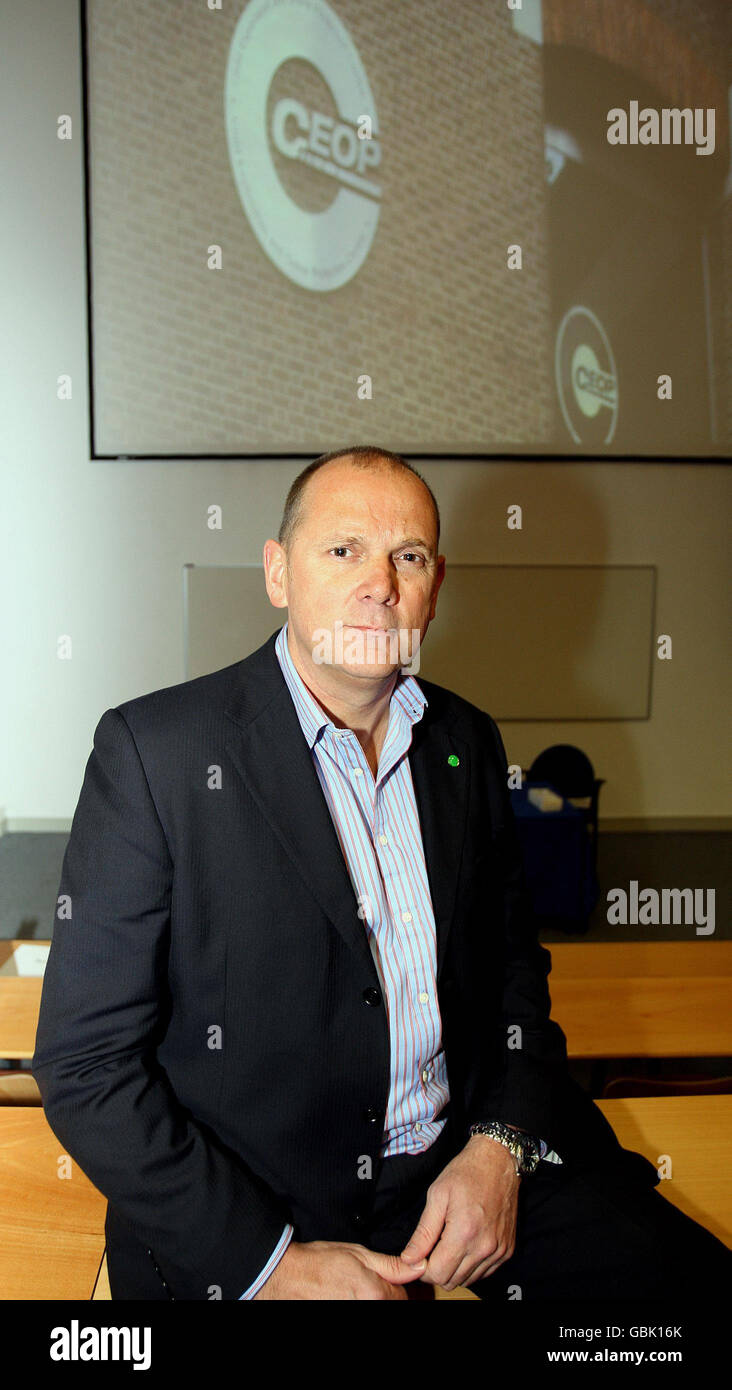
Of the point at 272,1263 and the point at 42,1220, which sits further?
the point at 42,1220

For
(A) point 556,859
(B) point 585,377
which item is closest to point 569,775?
(A) point 556,859

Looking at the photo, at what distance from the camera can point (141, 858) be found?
52.0 inches

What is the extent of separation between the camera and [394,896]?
149cm

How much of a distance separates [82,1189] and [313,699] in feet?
3.02

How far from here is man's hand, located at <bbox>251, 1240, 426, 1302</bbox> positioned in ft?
4.07

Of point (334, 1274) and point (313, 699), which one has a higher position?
point (313, 699)

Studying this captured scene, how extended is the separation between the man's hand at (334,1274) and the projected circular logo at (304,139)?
16.4ft

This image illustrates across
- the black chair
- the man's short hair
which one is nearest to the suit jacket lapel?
the man's short hair

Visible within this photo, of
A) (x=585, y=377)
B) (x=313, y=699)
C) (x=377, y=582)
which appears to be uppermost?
(x=585, y=377)

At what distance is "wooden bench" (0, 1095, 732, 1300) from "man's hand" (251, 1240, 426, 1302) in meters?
0.23

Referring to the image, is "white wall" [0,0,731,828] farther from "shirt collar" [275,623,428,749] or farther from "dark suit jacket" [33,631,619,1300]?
"dark suit jacket" [33,631,619,1300]

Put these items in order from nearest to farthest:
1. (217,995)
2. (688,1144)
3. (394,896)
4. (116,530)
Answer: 1. (217,995)
2. (394,896)
3. (688,1144)
4. (116,530)

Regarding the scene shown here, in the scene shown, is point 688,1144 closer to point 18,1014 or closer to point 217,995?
point 217,995
